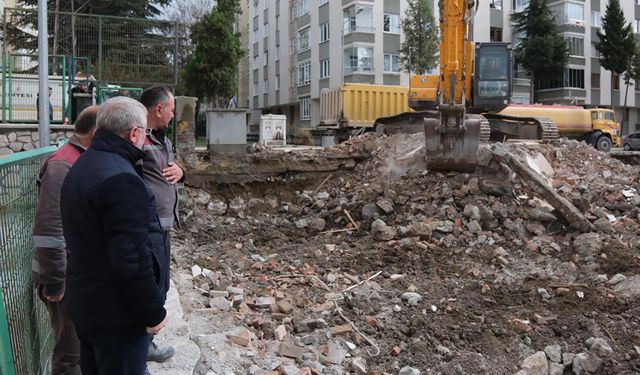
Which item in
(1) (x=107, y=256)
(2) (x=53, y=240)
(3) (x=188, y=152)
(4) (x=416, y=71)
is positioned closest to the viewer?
(1) (x=107, y=256)

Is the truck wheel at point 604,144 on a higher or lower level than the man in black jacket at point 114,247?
higher

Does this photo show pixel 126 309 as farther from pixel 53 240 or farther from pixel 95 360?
pixel 53 240

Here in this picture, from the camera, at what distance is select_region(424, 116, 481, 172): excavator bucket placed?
35.0 ft

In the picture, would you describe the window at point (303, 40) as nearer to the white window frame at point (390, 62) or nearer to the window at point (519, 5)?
the white window frame at point (390, 62)

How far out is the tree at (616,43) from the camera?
4331 centimetres

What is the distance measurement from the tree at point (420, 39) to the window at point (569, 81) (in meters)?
13.1

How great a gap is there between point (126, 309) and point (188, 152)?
9.71 meters

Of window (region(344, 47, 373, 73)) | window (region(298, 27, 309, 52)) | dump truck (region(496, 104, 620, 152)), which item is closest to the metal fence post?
dump truck (region(496, 104, 620, 152))

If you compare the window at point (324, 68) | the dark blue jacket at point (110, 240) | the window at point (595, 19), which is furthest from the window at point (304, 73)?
the dark blue jacket at point (110, 240)

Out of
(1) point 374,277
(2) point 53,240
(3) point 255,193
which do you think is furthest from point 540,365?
(3) point 255,193

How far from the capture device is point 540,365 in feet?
17.9

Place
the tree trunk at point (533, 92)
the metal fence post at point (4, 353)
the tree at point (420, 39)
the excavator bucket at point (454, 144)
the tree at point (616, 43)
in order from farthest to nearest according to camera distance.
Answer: the tree trunk at point (533, 92) < the tree at point (616, 43) < the tree at point (420, 39) < the excavator bucket at point (454, 144) < the metal fence post at point (4, 353)

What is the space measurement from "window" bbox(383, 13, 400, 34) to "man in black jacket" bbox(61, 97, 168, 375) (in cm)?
3896

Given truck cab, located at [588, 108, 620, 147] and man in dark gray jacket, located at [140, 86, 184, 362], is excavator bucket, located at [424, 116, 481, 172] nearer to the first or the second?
man in dark gray jacket, located at [140, 86, 184, 362]
